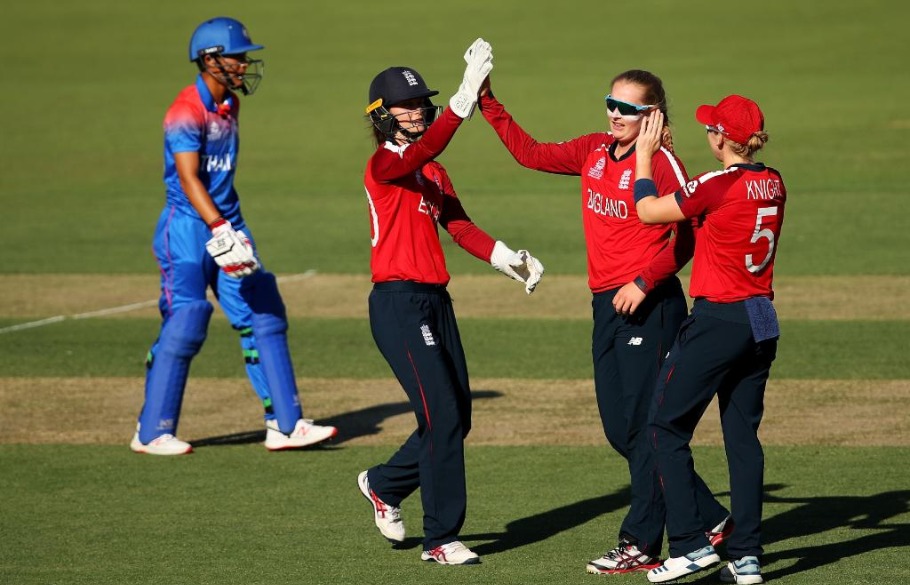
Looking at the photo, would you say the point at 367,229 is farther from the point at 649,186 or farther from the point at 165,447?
the point at 649,186

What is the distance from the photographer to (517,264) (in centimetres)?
698

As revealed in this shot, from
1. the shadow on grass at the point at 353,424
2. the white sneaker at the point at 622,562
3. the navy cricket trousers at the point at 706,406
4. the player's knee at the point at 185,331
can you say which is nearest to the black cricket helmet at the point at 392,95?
the navy cricket trousers at the point at 706,406

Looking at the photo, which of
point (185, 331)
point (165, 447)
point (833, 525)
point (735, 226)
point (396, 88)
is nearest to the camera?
point (735, 226)

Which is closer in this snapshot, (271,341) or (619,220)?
(619,220)

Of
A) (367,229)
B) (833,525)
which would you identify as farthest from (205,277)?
(367,229)

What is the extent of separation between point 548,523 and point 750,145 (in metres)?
2.31

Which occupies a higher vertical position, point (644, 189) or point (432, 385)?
point (644, 189)

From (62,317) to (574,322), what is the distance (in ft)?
15.7

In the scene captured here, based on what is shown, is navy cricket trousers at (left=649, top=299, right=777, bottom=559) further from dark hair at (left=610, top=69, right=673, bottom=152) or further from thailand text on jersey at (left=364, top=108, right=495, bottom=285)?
thailand text on jersey at (left=364, top=108, right=495, bottom=285)

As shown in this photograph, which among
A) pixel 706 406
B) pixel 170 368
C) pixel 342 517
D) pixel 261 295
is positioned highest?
pixel 261 295

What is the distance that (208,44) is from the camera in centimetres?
947

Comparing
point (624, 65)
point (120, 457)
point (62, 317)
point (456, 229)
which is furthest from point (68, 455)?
point (624, 65)

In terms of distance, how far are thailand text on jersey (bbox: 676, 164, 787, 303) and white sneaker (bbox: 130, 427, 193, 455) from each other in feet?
13.4

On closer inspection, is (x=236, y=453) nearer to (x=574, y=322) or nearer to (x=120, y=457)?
(x=120, y=457)
